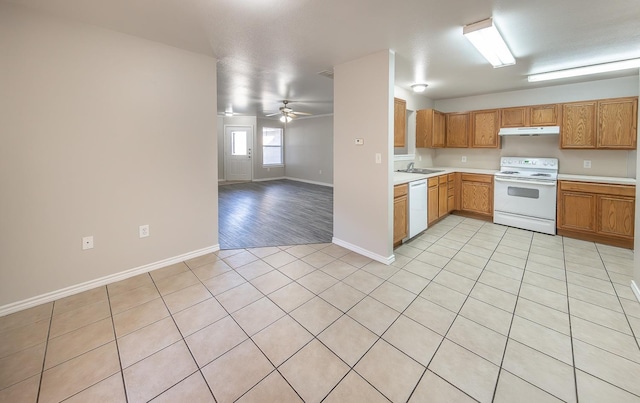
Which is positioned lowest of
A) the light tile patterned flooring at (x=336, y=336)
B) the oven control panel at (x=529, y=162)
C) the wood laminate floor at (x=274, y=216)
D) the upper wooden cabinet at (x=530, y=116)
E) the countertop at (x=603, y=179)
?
the light tile patterned flooring at (x=336, y=336)

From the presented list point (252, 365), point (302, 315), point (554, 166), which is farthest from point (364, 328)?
point (554, 166)

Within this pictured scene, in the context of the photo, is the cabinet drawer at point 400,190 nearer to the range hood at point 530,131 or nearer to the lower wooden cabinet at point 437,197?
the lower wooden cabinet at point 437,197

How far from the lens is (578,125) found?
401 cm

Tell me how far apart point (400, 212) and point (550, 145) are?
315 centimetres

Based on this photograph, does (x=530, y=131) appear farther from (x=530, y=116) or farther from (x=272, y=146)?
(x=272, y=146)

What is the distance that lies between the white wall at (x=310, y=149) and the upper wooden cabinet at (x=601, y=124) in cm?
582

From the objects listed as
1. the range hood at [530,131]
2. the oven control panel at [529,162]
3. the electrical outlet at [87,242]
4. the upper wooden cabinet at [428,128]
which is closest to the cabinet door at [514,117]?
the range hood at [530,131]

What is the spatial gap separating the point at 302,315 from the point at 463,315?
1290 mm

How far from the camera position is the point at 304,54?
10.1 feet

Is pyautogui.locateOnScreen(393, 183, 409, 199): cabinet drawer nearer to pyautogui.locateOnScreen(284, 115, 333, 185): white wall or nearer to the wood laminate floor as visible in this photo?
the wood laminate floor

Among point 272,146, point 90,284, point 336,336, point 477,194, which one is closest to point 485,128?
point 477,194

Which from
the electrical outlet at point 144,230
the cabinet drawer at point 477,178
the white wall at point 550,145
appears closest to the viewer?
the electrical outlet at point 144,230

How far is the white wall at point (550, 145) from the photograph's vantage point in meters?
3.88

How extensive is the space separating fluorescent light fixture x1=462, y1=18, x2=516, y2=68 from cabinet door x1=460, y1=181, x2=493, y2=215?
87.6 inches
